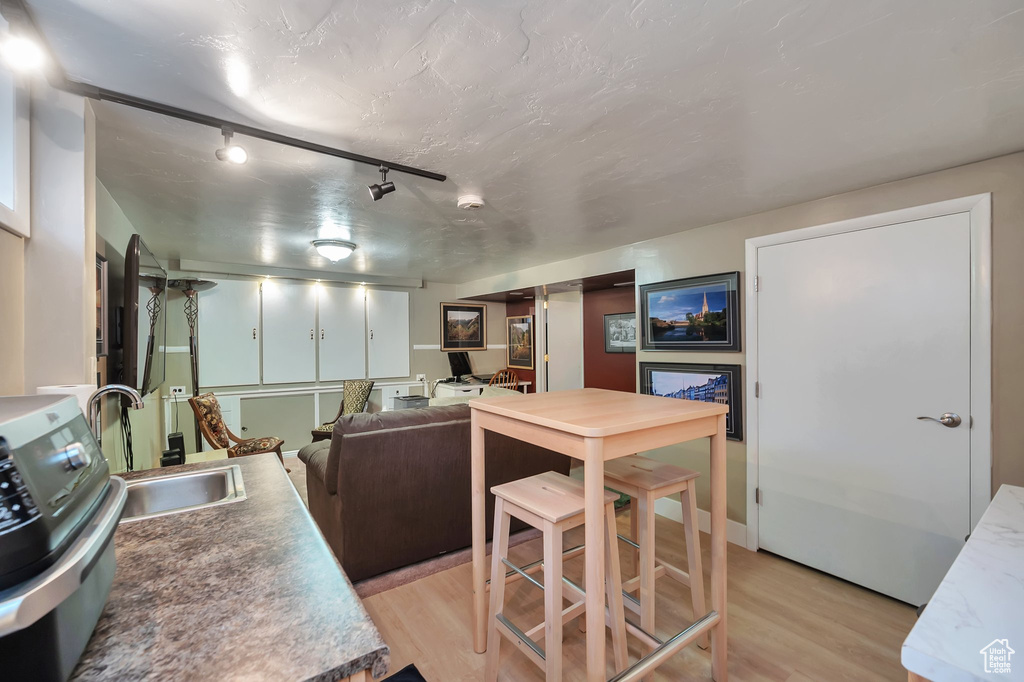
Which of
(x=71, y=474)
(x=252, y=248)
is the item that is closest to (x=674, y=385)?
(x=71, y=474)

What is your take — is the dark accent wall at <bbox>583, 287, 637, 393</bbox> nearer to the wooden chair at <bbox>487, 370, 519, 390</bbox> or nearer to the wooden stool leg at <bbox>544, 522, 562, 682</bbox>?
the wooden chair at <bbox>487, 370, 519, 390</bbox>

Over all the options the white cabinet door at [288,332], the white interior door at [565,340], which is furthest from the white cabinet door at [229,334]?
the white interior door at [565,340]

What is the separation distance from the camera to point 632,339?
432 centimetres

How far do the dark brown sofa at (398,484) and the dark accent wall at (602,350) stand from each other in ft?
6.52

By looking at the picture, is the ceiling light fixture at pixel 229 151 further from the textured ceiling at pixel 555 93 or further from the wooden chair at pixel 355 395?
the wooden chair at pixel 355 395

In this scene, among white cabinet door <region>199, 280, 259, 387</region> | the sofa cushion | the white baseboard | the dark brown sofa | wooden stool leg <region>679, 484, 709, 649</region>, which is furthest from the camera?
white cabinet door <region>199, 280, 259, 387</region>

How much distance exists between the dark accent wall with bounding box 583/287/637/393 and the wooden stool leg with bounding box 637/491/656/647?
269 centimetres

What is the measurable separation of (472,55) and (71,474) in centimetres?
130

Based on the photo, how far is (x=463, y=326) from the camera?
20.0 feet

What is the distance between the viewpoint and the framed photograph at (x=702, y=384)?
9.38 ft

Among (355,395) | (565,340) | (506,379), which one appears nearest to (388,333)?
(355,395)

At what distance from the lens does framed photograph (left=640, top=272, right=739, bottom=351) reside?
2873 millimetres

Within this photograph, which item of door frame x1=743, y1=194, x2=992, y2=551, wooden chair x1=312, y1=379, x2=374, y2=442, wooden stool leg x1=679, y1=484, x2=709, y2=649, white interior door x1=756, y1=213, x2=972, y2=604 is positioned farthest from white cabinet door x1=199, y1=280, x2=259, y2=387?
door frame x1=743, y1=194, x2=992, y2=551

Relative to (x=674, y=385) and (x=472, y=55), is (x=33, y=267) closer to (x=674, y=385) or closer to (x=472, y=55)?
(x=472, y=55)
